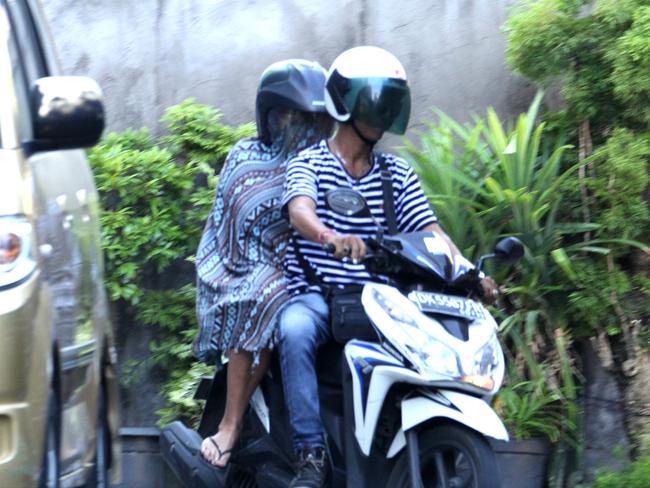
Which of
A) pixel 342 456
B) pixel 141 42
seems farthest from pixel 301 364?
pixel 141 42


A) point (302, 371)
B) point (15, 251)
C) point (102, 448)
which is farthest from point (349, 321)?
point (15, 251)

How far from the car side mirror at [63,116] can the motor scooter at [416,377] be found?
863 millimetres

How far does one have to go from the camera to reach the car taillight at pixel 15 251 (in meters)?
3.75

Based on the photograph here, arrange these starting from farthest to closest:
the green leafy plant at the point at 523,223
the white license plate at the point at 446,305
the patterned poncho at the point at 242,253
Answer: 1. the green leafy plant at the point at 523,223
2. the patterned poncho at the point at 242,253
3. the white license plate at the point at 446,305

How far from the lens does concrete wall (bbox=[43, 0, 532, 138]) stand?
7.19m

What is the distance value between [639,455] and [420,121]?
7.35 feet

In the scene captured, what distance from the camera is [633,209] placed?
611 cm

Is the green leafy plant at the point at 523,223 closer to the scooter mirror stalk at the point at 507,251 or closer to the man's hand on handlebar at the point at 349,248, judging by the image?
A: the scooter mirror stalk at the point at 507,251

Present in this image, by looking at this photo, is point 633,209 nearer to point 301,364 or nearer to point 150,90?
point 301,364

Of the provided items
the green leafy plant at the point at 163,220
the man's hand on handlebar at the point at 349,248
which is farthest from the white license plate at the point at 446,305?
the green leafy plant at the point at 163,220

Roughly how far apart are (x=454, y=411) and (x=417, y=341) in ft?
0.87

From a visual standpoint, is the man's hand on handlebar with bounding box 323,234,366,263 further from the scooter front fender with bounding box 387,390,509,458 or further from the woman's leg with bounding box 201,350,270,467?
the woman's leg with bounding box 201,350,270,467

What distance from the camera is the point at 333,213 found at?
511cm

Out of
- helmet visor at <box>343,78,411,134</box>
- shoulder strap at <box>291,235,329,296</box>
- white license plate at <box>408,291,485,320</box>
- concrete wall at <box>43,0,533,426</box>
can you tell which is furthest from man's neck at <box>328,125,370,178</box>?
concrete wall at <box>43,0,533,426</box>
